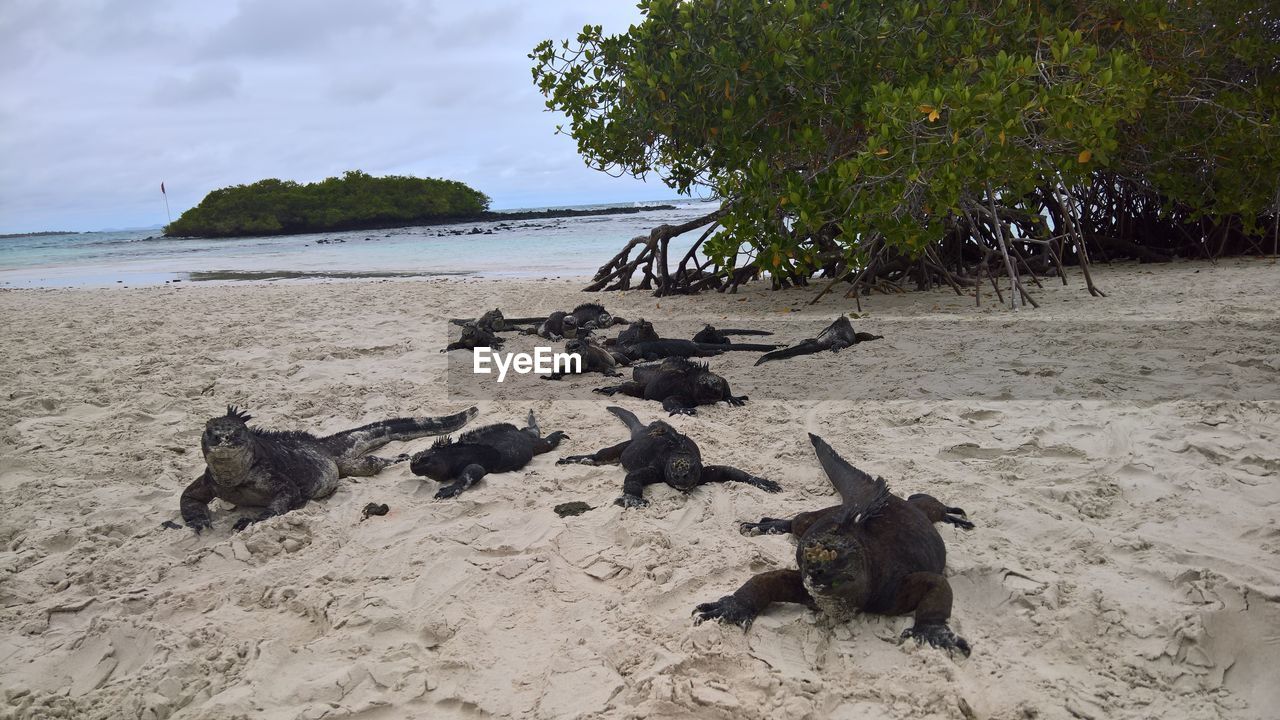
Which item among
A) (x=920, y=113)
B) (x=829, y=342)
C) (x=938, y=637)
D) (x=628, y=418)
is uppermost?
(x=920, y=113)

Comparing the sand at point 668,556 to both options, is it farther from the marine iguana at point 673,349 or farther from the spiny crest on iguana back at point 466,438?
the marine iguana at point 673,349

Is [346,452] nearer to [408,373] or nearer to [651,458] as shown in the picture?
[651,458]

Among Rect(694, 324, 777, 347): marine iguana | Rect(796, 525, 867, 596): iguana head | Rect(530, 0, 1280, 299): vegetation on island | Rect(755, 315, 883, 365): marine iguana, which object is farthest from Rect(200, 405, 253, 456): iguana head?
Rect(530, 0, 1280, 299): vegetation on island

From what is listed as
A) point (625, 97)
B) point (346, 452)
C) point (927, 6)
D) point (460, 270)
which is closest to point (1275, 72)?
point (927, 6)

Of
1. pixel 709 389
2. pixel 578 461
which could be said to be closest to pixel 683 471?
pixel 578 461

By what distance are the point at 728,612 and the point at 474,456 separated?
6.28 feet

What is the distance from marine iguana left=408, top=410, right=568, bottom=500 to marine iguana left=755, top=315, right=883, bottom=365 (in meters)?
2.60

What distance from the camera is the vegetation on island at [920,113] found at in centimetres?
648

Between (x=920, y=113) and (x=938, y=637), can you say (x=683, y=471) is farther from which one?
(x=920, y=113)

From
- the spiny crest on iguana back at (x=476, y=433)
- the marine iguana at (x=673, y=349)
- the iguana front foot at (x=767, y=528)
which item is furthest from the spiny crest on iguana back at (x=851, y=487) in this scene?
the marine iguana at (x=673, y=349)

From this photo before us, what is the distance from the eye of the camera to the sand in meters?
2.22

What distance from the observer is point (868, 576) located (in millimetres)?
2484

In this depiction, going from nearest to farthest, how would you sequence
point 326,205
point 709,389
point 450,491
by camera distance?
point 450,491, point 709,389, point 326,205

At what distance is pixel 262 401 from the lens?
5383 millimetres
